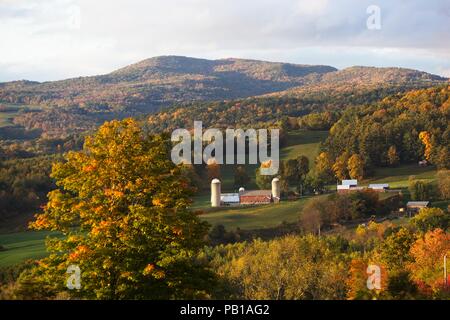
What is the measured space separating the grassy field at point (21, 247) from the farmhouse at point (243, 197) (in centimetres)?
2567

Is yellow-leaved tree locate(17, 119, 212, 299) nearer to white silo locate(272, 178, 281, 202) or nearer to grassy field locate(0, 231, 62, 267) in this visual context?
grassy field locate(0, 231, 62, 267)

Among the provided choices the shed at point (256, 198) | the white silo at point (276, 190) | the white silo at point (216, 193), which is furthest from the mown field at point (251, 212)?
the white silo at point (276, 190)

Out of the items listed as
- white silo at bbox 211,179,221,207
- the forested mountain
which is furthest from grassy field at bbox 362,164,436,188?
white silo at bbox 211,179,221,207

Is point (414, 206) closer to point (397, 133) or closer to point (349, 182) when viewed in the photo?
point (349, 182)

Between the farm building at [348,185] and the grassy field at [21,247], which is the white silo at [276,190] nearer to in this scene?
the farm building at [348,185]

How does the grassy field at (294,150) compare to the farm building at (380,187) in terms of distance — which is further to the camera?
the grassy field at (294,150)

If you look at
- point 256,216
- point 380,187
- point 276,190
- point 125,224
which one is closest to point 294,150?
point 276,190

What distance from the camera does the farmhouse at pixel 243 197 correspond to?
84.2m

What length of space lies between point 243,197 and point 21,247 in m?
35.7

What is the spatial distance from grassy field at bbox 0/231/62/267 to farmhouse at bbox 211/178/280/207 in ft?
84.2

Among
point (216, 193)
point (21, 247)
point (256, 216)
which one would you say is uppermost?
point (216, 193)

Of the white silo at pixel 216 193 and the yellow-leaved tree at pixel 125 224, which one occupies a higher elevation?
the yellow-leaved tree at pixel 125 224

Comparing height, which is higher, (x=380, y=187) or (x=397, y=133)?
(x=397, y=133)

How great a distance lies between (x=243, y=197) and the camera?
8588 cm
